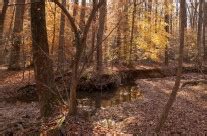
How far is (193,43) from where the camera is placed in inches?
1531

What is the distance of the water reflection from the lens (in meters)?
17.2

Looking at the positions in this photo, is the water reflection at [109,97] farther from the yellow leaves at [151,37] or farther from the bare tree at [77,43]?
the yellow leaves at [151,37]

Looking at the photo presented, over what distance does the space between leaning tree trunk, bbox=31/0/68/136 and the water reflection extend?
20.6ft

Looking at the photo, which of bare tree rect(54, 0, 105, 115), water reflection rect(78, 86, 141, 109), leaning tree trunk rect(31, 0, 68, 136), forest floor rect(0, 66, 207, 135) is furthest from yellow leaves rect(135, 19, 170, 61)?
leaning tree trunk rect(31, 0, 68, 136)

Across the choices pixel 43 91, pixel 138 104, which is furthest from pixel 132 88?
pixel 43 91

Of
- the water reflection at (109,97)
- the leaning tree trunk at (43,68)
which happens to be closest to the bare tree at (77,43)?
the leaning tree trunk at (43,68)

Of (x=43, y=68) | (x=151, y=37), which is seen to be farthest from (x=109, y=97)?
(x=151, y=37)

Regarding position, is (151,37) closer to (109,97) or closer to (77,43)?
(109,97)

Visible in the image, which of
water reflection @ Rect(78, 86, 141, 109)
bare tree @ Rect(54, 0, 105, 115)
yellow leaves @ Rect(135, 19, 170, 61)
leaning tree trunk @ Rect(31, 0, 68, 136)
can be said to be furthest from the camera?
yellow leaves @ Rect(135, 19, 170, 61)

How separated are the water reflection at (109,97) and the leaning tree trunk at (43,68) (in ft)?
20.6

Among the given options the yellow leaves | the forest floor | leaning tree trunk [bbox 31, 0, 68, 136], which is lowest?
the forest floor

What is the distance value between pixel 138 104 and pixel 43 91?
236 inches

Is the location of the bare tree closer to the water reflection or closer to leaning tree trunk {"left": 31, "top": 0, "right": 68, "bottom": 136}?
leaning tree trunk {"left": 31, "top": 0, "right": 68, "bottom": 136}

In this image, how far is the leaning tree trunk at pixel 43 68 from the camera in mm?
10102
